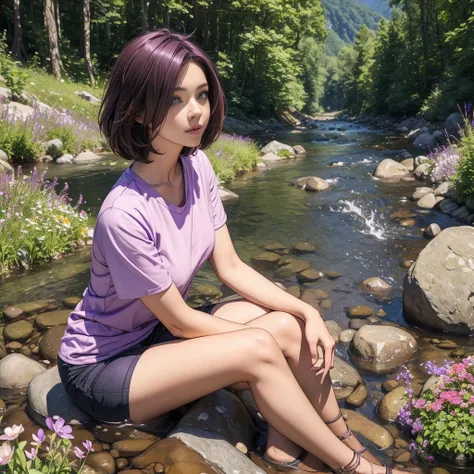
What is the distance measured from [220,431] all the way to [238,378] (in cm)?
38

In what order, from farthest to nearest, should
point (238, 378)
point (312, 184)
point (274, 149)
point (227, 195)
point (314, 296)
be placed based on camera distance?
point (274, 149), point (312, 184), point (227, 195), point (314, 296), point (238, 378)

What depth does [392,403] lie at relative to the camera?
130 inches

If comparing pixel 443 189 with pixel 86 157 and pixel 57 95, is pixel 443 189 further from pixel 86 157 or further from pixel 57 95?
pixel 57 95

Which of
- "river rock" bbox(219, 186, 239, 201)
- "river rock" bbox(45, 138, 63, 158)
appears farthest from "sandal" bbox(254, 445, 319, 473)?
"river rock" bbox(45, 138, 63, 158)

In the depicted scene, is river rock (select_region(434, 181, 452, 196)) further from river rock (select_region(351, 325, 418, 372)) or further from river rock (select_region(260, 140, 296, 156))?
river rock (select_region(260, 140, 296, 156))

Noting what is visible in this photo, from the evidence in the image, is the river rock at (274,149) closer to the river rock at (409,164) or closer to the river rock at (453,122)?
the river rock at (409,164)

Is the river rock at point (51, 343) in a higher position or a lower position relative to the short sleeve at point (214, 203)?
lower

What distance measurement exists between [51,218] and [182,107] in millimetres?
4723

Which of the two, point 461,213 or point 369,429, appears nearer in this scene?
point 369,429

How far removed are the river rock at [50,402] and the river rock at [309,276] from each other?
11.7 ft

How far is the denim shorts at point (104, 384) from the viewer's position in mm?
2383

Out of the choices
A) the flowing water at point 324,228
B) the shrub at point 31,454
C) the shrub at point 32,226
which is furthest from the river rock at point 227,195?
the shrub at point 31,454

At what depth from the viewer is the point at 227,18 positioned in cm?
3528

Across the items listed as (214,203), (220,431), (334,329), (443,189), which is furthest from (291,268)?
(443,189)
